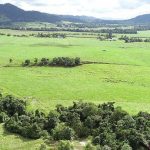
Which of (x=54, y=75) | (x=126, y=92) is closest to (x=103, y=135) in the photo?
(x=126, y=92)

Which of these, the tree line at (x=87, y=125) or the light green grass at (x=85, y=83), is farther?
the light green grass at (x=85, y=83)

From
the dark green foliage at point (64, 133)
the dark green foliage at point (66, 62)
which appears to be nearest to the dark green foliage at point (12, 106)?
the dark green foliage at point (64, 133)

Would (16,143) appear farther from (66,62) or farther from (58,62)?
(58,62)

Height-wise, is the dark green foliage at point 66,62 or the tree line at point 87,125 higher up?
the dark green foliage at point 66,62

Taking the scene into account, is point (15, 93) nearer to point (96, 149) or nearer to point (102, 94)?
point (102, 94)

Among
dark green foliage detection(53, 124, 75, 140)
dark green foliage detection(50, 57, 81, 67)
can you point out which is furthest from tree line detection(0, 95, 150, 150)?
dark green foliage detection(50, 57, 81, 67)

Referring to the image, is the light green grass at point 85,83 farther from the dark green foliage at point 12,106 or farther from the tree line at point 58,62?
the dark green foliage at point 12,106

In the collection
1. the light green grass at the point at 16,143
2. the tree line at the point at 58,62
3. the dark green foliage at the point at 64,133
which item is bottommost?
the light green grass at the point at 16,143

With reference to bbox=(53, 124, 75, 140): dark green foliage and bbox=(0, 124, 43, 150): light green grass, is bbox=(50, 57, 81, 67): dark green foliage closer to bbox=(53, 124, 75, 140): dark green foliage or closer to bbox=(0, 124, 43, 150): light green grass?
bbox=(0, 124, 43, 150): light green grass

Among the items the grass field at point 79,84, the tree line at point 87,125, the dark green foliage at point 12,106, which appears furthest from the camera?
the grass field at point 79,84

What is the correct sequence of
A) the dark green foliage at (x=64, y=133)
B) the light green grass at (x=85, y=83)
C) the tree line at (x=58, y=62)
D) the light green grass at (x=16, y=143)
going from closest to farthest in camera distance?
the light green grass at (x=16, y=143) < the dark green foliage at (x=64, y=133) < the light green grass at (x=85, y=83) < the tree line at (x=58, y=62)
